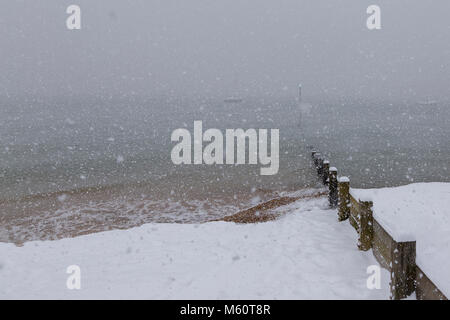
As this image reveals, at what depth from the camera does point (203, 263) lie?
24.9 feet

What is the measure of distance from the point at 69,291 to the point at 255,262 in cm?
370

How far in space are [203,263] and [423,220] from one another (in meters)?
5.92

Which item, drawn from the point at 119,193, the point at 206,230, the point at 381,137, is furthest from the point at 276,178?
the point at 381,137

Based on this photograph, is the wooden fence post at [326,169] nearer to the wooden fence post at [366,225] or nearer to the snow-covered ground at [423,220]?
the snow-covered ground at [423,220]

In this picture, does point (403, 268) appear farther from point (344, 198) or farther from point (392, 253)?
point (344, 198)

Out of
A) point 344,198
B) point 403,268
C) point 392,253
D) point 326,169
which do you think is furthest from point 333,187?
point 403,268

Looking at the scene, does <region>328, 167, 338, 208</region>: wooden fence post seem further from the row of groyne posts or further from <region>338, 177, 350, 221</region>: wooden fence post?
the row of groyne posts

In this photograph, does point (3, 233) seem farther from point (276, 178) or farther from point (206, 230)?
point (276, 178)

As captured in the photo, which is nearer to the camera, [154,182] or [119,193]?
[119,193]

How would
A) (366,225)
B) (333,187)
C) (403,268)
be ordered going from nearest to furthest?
(403,268)
(366,225)
(333,187)

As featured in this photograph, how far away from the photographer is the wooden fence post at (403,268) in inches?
200

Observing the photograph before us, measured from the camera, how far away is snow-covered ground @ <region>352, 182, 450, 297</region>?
602 cm
